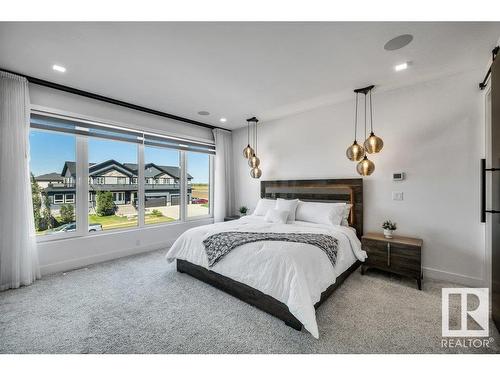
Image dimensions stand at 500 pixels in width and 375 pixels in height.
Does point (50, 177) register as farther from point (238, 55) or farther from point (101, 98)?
point (238, 55)

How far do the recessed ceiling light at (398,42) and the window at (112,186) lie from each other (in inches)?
164

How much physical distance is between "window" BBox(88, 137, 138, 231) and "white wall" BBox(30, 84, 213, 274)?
26 cm

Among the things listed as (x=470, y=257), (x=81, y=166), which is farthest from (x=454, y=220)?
(x=81, y=166)

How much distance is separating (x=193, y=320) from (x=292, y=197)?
9.67 feet

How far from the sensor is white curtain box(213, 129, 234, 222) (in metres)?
5.23

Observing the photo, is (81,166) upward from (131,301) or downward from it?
upward

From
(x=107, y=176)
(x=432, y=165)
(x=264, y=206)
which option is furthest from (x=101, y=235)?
(x=432, y=165)

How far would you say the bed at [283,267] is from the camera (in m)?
1.92

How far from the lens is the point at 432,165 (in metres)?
2.97

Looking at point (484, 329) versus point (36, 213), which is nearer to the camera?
point (484, 329)
